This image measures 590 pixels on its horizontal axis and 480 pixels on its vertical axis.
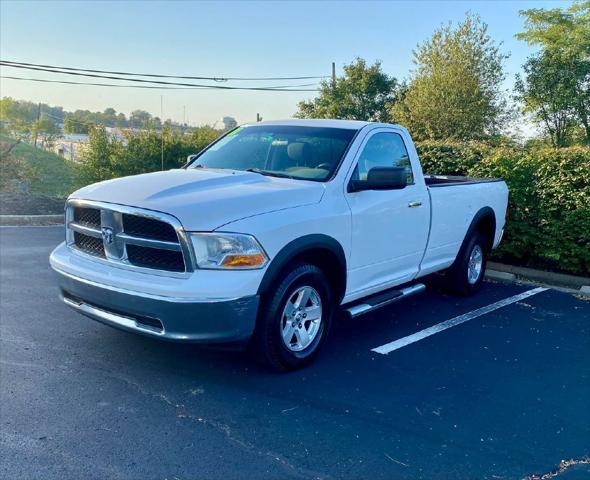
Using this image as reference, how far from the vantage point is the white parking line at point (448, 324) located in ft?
16.4

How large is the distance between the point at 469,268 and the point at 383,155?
7.52 ft

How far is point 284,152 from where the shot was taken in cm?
509

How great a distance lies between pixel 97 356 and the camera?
447 cm

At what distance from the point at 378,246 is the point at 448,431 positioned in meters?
1.86

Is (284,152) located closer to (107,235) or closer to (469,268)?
(107,235)

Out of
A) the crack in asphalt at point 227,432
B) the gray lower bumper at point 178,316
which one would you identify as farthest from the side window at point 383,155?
the crack in asphalt at point 227,432

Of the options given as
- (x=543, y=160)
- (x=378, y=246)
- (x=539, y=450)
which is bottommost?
(x=539, y=450)

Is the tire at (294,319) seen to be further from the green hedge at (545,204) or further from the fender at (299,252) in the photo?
the green hedge at (545,204)

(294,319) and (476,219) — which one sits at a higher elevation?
(476,219)

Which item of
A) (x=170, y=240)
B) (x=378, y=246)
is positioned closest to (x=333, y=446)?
(x=170, y=240)

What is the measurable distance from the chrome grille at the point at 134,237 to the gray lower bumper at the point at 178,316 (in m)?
0.24

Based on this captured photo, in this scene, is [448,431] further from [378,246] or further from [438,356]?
[378,246]

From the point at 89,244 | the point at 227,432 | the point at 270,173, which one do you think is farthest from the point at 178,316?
the point at 270,173

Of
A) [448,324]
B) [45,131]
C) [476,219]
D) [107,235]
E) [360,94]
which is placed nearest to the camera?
[107,235]
